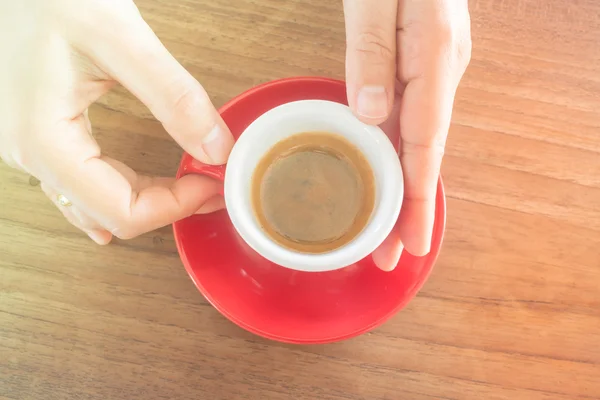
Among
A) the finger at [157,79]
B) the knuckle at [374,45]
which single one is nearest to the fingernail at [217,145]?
the finger at [157,79]

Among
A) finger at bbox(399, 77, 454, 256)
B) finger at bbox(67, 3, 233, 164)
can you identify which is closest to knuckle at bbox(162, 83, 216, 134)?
finger at bbox(67, 3, 233, 164)

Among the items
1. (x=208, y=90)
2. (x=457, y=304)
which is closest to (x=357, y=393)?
(x=457, y=304)

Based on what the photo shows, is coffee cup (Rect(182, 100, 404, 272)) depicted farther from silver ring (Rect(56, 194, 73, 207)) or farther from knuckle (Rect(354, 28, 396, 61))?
silver ring (Rect(56, 194, 73, 207))

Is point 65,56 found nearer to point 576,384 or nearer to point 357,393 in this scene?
point 357,393

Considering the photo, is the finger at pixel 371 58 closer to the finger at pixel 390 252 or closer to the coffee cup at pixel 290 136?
the coffee cup at pixel 290 136

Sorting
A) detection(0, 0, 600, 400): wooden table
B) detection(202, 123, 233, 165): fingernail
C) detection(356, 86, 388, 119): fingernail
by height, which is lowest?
detection(0, 0, 600, 400): wooden table

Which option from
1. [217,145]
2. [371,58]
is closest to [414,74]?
[371,58]
